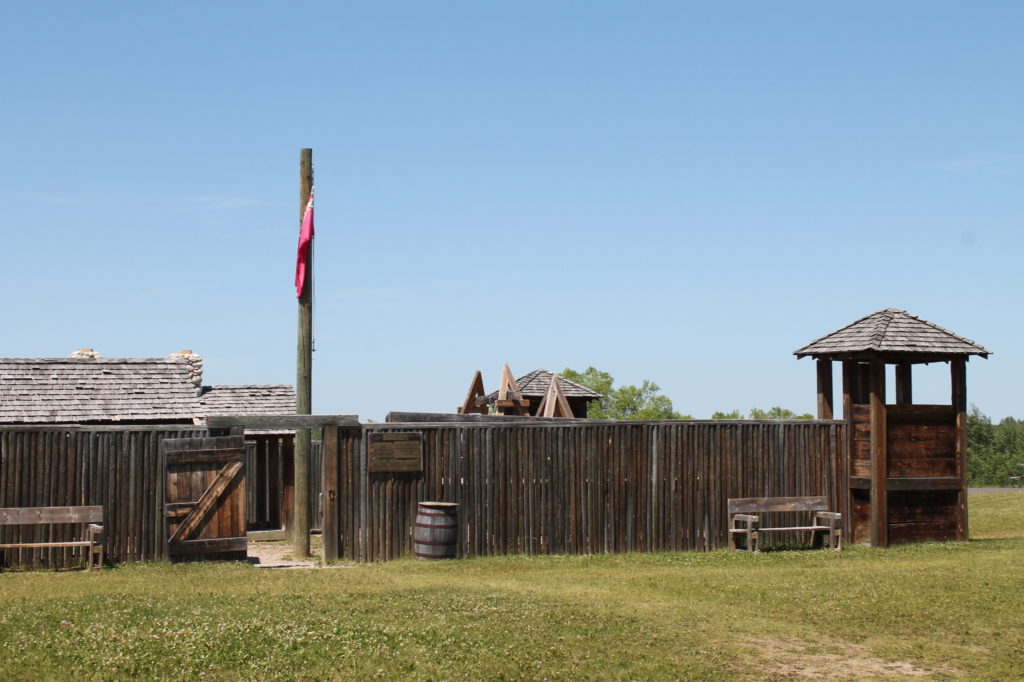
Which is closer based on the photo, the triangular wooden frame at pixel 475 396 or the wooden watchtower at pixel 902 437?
the wooden watchtower at pixel 902 437

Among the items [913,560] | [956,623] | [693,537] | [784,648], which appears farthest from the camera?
[693,537]

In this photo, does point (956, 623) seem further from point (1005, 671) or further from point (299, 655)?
point (299, 655)

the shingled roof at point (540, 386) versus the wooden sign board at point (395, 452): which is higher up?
the shingled roof at point (540, 386)

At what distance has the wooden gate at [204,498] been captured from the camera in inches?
733

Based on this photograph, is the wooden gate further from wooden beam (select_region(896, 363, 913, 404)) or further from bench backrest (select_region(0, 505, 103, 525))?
wooden beam (select_region(896, 363, 913, 404))

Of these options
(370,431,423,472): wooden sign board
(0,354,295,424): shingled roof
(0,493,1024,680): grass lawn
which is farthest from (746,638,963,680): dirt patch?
(0,354,295,424): shingled roof

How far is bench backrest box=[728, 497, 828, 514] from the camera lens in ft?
68.6

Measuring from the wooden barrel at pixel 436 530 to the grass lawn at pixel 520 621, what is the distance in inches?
14.4

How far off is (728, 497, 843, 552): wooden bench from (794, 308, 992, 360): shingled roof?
278 centimetres

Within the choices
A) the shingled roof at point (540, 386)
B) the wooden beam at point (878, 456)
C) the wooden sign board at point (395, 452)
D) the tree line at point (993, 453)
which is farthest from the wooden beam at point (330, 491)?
the tree line at point (993, 453)

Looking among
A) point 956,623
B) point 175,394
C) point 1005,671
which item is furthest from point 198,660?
point 175,394

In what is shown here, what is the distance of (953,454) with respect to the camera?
2216 cm

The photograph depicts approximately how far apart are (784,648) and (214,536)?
10021 millimetres

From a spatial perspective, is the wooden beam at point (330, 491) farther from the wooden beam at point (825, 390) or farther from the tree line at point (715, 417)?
the tree line at point (715, 417)
